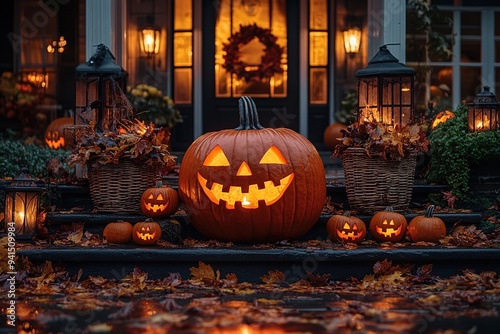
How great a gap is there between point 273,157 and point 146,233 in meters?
1.02

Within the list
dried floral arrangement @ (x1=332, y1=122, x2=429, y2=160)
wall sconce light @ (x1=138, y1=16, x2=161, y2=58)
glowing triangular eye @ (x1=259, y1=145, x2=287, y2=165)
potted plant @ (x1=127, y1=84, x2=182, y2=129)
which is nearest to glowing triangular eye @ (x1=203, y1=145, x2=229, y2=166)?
glowing triangular eye @ (x1=259, y1=145, x2=287, y2=165)

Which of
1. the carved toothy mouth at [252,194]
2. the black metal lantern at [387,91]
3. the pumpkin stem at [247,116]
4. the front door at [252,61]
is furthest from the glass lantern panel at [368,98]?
the front door at [252,61]

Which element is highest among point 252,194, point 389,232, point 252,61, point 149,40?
point 149,40

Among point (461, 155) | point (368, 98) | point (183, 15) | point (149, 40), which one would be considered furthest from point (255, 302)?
point (183, 15)

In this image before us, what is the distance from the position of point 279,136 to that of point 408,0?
19.3 feet

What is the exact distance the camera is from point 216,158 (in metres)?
5.67

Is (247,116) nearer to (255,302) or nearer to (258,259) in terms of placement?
(258,259)

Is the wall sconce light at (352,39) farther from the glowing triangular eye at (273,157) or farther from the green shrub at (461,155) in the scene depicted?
the glowing triangular eye at (273,157)

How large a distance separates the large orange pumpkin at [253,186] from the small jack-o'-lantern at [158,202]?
0.18 meters

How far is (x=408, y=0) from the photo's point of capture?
10.9 m

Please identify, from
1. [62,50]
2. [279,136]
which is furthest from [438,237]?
[62,50]

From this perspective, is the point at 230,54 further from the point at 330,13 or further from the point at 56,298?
the point at 56,298

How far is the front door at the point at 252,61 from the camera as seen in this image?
36.4 ft

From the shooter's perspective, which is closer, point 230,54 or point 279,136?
point 279,136
